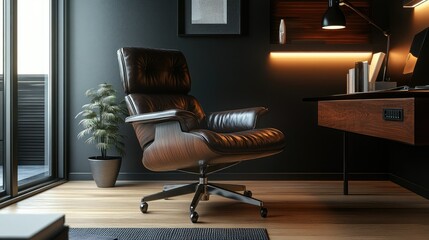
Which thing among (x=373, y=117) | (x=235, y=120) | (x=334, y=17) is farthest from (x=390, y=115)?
(x=334, y=17)

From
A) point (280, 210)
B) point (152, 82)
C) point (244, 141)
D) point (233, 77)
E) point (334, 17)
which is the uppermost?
point (334, 17)

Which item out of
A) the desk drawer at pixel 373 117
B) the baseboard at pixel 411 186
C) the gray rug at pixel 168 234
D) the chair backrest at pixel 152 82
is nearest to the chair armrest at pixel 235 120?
the chair backrest at pixel 152 82

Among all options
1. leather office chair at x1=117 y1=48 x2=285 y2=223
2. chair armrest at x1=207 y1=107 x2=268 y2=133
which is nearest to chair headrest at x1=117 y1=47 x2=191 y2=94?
leather office chair at x1=117 y1=48 x2=285 y2=223

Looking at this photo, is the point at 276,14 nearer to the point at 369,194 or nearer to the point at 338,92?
the point at 338,92

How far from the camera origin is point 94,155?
13.0 feet

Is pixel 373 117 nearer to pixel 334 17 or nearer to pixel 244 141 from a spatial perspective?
pixel 244 141

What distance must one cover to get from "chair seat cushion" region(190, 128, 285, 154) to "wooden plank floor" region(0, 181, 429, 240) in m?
0.37

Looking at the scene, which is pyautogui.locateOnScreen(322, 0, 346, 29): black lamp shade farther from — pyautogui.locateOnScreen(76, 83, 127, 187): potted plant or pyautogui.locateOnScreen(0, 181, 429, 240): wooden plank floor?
pyautogui.locateOnScreen(76, 83, 127, 187): potted plant

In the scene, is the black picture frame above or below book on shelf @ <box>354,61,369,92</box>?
above

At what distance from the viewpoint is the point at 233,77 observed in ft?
13.0

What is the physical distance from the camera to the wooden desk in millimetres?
1494

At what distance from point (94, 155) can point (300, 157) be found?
5.57ft

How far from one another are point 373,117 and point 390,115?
226 mm

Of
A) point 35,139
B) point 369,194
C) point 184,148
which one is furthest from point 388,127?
point 35,139
